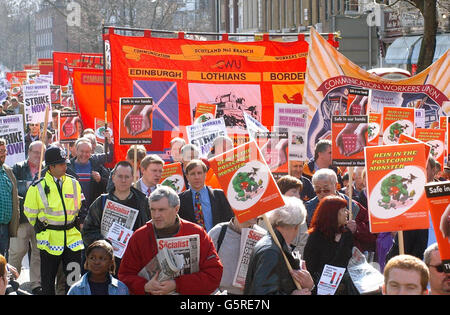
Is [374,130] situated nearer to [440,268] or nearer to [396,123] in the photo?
[396,123]

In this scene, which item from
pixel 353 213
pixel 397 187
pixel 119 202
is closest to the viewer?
pixel 397 187

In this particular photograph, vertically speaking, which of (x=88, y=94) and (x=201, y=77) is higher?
(x=201, y=77)

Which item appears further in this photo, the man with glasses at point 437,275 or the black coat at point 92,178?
the black coat at point 92,178

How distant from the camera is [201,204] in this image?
8641 millimetres

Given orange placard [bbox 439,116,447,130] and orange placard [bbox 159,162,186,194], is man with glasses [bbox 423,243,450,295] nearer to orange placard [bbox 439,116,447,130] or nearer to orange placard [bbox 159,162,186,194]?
orange placard [bbox 159,162,186,194]

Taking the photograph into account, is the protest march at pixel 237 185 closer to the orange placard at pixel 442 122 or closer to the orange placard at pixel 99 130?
the orange placard at pixel 442 122

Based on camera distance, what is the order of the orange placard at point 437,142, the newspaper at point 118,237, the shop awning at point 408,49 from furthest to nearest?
1. the shop awning at point 408,49
2. the orange placard at point 437,142
3. the newspaper at point 118,237

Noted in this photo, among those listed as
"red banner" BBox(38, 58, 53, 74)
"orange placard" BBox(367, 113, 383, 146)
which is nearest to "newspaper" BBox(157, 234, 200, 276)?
"orange placard" BBox(367, 113, 383, 146)

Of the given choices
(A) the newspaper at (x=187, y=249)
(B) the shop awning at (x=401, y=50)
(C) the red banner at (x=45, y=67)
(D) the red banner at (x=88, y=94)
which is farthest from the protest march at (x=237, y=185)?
(C) the red banner at (x=45, y=67)

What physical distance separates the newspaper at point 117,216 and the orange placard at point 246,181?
1.80m

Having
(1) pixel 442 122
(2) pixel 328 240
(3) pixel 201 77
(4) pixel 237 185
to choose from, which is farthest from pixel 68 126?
(2) pixel 328 240

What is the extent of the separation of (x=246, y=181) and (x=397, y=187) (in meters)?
1.00

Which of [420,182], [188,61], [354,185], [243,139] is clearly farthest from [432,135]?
[420,182]

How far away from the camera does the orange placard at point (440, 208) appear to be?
5656mm
